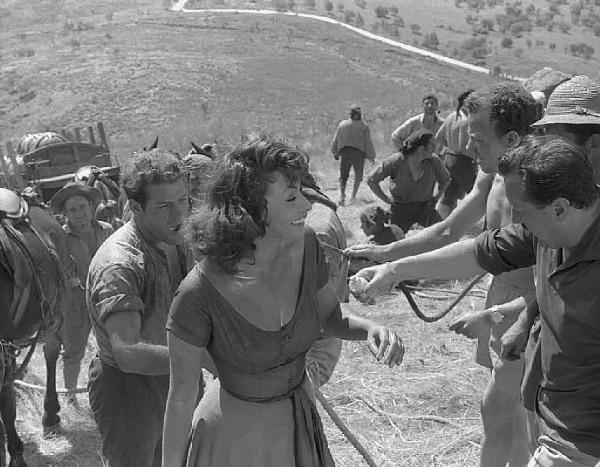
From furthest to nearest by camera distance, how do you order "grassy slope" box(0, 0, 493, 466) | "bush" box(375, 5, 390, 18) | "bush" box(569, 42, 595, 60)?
"bush" box(375, 5, 390, 18), "bush" box(569, 42, 595, 60), "grassy slope" box(0, 0, 493, 466)

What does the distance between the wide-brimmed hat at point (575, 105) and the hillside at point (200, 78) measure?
17080mm

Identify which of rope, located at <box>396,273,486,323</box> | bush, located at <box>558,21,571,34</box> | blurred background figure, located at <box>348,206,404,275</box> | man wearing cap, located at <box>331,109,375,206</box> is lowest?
bush, located at <box>558,21,571,34</box>

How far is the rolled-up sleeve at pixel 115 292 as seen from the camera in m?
3.07

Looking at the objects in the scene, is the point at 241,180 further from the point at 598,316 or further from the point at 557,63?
the point at 557,63

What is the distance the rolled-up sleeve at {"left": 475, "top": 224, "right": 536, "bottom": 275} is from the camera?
316cm

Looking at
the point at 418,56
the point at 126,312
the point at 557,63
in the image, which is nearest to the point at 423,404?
the point at 126,312

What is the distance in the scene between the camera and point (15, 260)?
13.8 ft

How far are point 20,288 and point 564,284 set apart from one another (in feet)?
9.31

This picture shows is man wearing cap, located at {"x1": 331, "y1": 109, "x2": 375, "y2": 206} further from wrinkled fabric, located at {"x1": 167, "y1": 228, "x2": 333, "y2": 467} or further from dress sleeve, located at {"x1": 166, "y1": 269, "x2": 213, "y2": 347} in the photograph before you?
dress sleeve, located at {"x1": 166, "y1": 269, "x2": 213, "y2": 347}

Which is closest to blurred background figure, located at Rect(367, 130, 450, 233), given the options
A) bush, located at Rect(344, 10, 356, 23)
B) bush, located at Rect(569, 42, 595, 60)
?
bush, located at Rect(569, 42, 595, 60)

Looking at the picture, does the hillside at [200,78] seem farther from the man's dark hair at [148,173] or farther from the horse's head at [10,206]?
the man's dark hair at [148,173]

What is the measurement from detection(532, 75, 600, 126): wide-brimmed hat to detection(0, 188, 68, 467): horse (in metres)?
2.64

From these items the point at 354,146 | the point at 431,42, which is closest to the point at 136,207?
the point at 354,146

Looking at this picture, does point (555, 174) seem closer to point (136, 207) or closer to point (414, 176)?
point (136, 207)
